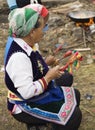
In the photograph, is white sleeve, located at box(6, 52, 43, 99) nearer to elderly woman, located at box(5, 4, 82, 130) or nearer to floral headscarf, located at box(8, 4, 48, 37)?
elderly woman, located at box(5, 4, 82, 130)

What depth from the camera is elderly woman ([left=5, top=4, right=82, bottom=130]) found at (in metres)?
3.07

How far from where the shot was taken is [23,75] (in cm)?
302

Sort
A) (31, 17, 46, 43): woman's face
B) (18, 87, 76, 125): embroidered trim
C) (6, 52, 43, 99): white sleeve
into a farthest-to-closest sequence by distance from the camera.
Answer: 1. (18, 87, 76, 125): embroidered trim
2. (31, 17, 46, 43): woman's face
3. (6, 52, 43, 99): white sleeve

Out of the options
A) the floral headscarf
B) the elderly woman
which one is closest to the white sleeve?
the elderly woman

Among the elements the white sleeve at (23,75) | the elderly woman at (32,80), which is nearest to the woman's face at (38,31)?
the elderly woman at (32,80)

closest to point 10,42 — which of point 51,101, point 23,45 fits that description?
point 23,45

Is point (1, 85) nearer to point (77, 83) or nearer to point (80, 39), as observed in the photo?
point (77, 83)

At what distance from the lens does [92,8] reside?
25.2ft

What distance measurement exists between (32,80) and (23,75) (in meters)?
0.11

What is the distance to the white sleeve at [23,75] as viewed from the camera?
3.03 meters

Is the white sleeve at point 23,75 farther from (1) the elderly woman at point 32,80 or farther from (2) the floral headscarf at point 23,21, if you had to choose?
(2) the floral headscarf at point 23,21

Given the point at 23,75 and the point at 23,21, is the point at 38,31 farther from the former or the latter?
the point at 23,75

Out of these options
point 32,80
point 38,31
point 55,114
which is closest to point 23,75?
point 32,80

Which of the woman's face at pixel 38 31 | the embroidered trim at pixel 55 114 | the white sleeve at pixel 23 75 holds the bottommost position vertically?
the embroidered trim at pixel 55 114
